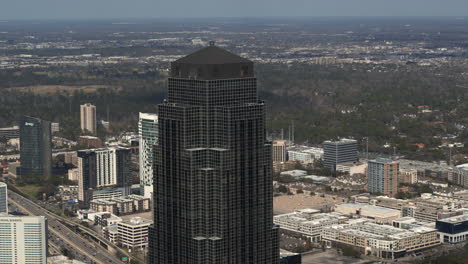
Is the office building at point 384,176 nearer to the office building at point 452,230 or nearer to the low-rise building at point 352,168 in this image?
the low-rise building at point 352,168

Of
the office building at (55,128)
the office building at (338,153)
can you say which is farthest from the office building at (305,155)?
the office building at (55,128)

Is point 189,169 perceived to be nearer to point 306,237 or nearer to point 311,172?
point 306,237

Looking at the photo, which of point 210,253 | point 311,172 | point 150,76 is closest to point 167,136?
point 210,253

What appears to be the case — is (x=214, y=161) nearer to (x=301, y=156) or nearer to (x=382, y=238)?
(x=382, y=238)

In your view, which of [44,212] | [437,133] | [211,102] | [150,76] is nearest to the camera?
[211,102]

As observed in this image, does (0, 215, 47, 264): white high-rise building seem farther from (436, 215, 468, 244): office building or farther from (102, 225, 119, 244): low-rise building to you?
(436, 215, 468, 244): office building

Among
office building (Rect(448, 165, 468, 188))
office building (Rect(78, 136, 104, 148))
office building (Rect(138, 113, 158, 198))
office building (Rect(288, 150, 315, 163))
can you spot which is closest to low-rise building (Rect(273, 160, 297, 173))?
office building (Rect(288, 150, 315, 163))
